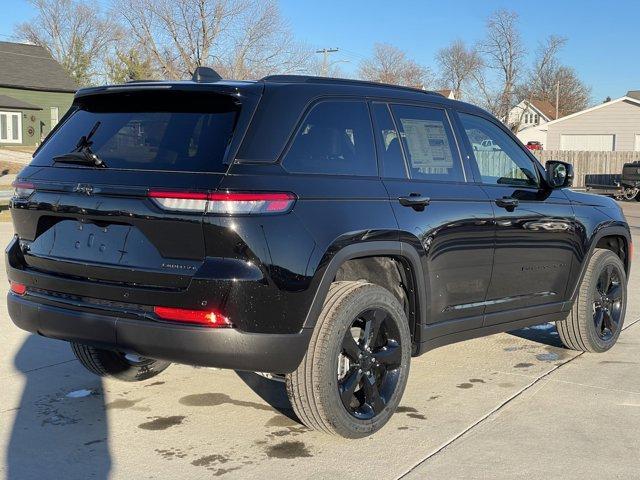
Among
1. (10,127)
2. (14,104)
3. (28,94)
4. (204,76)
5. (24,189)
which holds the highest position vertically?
(28,94)

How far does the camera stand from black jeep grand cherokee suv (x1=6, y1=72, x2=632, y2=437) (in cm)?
366

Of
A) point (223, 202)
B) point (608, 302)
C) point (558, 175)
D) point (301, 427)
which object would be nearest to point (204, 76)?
point (223, 202)

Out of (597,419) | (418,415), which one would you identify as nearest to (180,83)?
(418,415)

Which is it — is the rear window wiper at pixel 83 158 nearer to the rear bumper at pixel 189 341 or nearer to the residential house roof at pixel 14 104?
the rear bumper at pixel 189 341

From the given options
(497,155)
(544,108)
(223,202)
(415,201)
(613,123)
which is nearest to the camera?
(223,202)

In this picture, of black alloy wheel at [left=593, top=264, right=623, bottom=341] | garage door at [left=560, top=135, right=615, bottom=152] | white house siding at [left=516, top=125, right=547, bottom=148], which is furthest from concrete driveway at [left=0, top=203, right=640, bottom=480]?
white house siding at [left=516, top=125, right=547, bottom=148]

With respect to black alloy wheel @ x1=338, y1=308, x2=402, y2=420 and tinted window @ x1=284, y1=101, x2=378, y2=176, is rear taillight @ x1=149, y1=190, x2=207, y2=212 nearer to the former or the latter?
tinted window @ x1=284, y1=101, x2=378, y2=176

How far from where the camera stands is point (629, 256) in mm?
6688

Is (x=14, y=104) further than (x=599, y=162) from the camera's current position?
Yes

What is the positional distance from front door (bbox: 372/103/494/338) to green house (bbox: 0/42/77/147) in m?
42.5

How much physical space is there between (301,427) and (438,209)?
1499mm

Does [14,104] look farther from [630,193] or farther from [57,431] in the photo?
[57,431]

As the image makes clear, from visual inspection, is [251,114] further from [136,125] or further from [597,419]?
[597,419]

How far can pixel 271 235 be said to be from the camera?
12.0 ft
